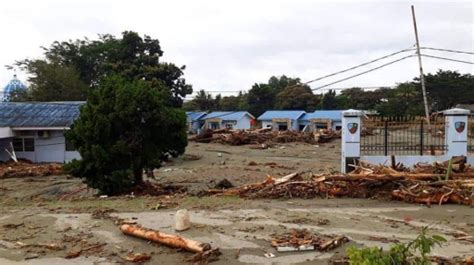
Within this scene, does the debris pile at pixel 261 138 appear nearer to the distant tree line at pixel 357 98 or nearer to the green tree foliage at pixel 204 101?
the distant tree line at pixel 357 98

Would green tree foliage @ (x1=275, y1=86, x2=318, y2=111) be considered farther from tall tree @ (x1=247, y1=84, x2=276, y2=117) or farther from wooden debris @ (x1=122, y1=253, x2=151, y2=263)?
wooden debris @ (x1=122, y1=253, x2=151, y2=263)

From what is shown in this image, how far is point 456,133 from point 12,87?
51211mm

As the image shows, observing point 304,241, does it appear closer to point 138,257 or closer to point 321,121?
point 138,257

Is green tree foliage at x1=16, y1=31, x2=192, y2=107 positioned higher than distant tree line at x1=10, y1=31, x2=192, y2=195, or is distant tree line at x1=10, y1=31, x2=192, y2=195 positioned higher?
green tree foliage at x1=16, y1=31, x2=192, y2=107

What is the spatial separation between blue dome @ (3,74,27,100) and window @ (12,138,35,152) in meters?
25.3

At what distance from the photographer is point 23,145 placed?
91.4ft

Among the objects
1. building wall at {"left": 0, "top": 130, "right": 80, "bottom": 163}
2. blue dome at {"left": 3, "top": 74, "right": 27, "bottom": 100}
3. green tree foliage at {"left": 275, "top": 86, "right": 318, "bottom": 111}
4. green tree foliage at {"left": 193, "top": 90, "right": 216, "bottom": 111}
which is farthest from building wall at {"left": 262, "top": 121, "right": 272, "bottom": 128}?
building wall at {"left": 0, "top": 130, "right": 80, "bottom": 163}

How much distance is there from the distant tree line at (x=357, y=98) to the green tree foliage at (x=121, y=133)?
144 ft

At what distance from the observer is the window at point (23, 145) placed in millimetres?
27781

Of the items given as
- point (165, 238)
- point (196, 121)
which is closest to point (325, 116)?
point (196, 121)

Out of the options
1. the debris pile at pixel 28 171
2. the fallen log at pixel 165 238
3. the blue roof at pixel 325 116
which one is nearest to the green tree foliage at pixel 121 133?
the fallen log at pixel 165 238

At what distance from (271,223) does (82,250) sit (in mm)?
3437

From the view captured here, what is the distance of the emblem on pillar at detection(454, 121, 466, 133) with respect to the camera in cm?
1444

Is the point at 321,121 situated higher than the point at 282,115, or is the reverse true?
the point at 282,115
